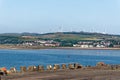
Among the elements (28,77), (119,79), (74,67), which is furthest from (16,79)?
(74,67)

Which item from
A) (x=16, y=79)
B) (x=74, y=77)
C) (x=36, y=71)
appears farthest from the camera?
(x=36, y=71)

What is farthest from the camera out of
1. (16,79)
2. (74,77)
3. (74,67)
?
(74,67)

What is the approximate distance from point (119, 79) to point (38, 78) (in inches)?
307

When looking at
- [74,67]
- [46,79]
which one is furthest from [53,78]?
[74,67]

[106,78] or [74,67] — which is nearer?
[106,78]

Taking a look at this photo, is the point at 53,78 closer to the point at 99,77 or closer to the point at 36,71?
the point at 99,77

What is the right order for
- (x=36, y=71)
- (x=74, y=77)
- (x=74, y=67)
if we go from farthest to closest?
(x=74, y=67) < (x=36, y=71) < (x=74, y=77)

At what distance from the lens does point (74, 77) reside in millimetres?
46375

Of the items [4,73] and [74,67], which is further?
[74,67]

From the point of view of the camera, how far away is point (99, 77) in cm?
4672

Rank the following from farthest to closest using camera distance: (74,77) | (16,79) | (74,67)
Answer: (74,67) → (74,77) → (16,79)

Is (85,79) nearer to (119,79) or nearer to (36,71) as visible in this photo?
(119,79)

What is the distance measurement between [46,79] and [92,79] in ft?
14.7

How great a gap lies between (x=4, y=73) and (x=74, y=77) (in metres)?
7.38
